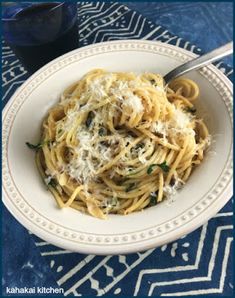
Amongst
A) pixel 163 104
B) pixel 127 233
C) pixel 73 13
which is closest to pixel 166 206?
pixel 127 233

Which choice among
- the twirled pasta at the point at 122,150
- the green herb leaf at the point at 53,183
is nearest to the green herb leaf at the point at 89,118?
the twirled pasta at the point at 122,150

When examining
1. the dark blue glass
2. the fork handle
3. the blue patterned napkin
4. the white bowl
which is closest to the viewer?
the white bowl

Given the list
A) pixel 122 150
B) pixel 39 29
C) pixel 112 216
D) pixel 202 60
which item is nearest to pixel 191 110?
pixel 202 60

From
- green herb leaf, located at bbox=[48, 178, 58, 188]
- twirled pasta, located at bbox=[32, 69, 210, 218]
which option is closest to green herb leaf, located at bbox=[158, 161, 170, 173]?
twirled pasta, located at bbox=[32, 69, 210, 218]

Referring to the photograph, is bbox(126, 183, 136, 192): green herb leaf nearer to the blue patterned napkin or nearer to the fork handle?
the blue patterned napkin

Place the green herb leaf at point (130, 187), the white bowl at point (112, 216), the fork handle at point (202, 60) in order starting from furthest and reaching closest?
the fork handle at point (202, 60) < the green herb leaf at point (130, 187) < the white bowl at point (112, 216)

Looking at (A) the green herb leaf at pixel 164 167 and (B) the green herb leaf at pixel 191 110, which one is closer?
(A) the green herb leaf at pixel 164 167

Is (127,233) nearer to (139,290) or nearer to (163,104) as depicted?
(139,290)

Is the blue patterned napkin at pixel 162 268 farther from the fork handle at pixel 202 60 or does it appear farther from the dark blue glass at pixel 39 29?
the dark blue glass at pixel 39 29
